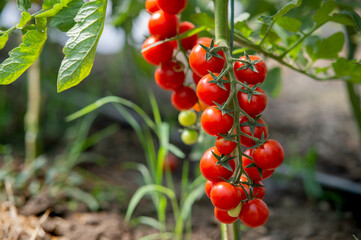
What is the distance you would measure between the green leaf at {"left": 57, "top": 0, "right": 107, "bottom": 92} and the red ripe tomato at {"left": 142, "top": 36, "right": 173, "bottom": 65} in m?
0.11

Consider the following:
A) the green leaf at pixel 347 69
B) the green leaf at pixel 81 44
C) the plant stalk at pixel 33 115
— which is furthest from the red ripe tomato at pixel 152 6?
the plant stalk at pixel 33 115

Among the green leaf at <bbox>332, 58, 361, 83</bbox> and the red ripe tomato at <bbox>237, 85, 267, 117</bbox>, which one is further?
the green leaf at <bbox>332, 58, 361, 83</bbox>

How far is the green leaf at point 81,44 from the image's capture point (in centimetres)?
45

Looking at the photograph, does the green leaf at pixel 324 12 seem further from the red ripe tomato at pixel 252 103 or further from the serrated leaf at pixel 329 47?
the red ripe tomato at pixel 252 103

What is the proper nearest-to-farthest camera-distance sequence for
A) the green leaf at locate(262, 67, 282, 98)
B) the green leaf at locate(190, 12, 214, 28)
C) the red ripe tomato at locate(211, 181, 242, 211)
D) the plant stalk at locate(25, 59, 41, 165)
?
the red ripe tomato at locate(211, 181, 242, 211), the green leaf at locate(190, 12, 214, 28), the green leaf at locate(262, 67, 282, 98), the plant stalk at locate(25, 59, 41, 165)

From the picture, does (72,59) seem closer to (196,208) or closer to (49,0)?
(49,0)

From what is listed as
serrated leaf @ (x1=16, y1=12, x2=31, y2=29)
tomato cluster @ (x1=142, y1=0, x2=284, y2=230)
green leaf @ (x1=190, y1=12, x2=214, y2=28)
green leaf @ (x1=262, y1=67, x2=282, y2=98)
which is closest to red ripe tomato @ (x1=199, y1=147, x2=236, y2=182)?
tomato cluster @ (x1=142, y1=0, x2=284, y2=230)

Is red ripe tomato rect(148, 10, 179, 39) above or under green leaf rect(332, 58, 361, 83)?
above

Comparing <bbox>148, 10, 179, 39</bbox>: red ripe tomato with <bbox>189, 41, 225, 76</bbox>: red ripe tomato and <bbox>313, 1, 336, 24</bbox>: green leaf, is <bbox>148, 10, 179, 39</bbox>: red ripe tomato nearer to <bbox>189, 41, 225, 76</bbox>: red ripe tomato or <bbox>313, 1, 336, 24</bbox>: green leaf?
<bbox>189, 41, 225, 76</bbox>: red ripe tomato

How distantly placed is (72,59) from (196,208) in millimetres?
868

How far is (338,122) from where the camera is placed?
1745mm

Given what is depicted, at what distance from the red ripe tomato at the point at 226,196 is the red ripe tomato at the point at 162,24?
0.89 feet

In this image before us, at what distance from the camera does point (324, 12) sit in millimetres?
568

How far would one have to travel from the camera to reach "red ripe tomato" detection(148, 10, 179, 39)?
1.81 ft
